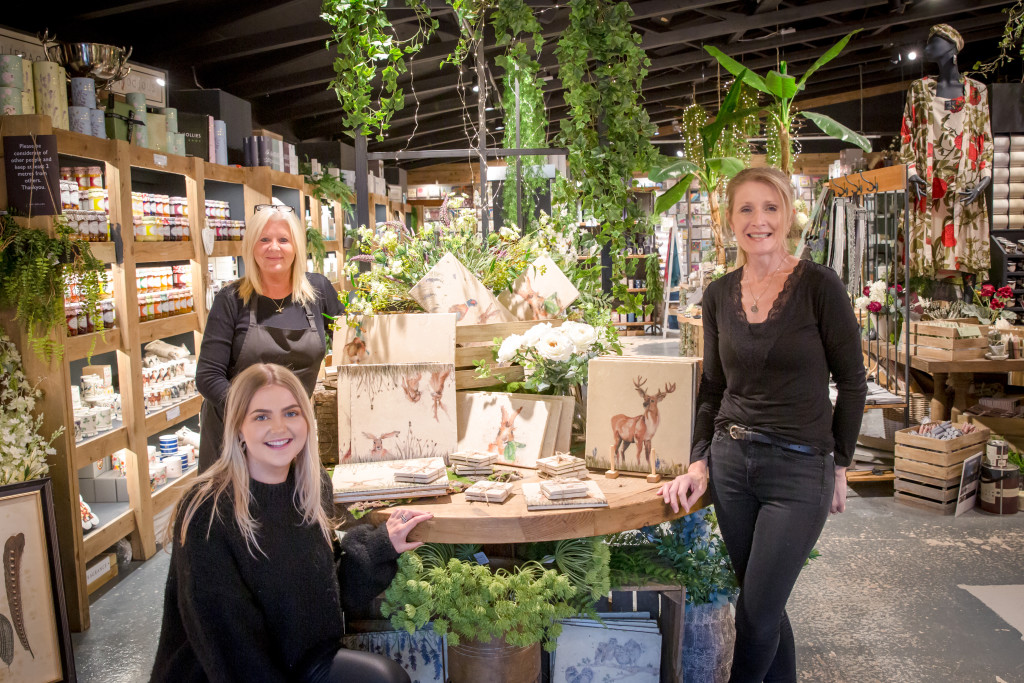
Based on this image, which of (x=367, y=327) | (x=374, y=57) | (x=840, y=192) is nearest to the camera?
(x=367, y=327)

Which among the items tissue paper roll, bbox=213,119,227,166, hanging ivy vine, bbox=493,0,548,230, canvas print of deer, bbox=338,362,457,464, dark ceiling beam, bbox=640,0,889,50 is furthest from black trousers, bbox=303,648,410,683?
dark ceiling beam, bbox=640,0,889,50

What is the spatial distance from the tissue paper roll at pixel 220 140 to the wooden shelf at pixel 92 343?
154 cm

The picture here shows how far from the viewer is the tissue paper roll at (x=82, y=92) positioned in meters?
3.53

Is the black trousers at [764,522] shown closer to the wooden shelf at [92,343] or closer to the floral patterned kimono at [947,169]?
the wooden shelf at [92,343]

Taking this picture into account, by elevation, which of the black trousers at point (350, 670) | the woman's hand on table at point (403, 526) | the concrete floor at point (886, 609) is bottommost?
the concrete floor at point (886, 609)

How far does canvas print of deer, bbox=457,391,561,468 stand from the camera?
2328 mm

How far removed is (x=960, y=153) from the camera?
20.5 ft

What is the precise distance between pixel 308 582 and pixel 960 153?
617cm

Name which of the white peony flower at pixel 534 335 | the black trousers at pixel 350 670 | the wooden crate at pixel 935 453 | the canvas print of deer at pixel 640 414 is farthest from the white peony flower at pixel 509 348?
the wooden crate at pixel 935 453

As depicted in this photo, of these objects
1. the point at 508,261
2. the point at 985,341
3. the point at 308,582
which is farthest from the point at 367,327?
the point at 985,341

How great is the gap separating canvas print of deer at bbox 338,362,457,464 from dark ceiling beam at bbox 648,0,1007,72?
598cm

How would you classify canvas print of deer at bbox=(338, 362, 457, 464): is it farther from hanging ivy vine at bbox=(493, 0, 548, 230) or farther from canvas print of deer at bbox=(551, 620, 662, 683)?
hanging ivy vine at bbox=(493, 0, 548, 230)

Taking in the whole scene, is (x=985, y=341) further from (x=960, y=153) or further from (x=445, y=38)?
(x=445, y=38)

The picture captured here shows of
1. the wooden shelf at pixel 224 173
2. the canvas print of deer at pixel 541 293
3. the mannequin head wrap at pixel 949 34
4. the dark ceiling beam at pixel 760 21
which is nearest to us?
the canvas print of deer at pixel 541 293
